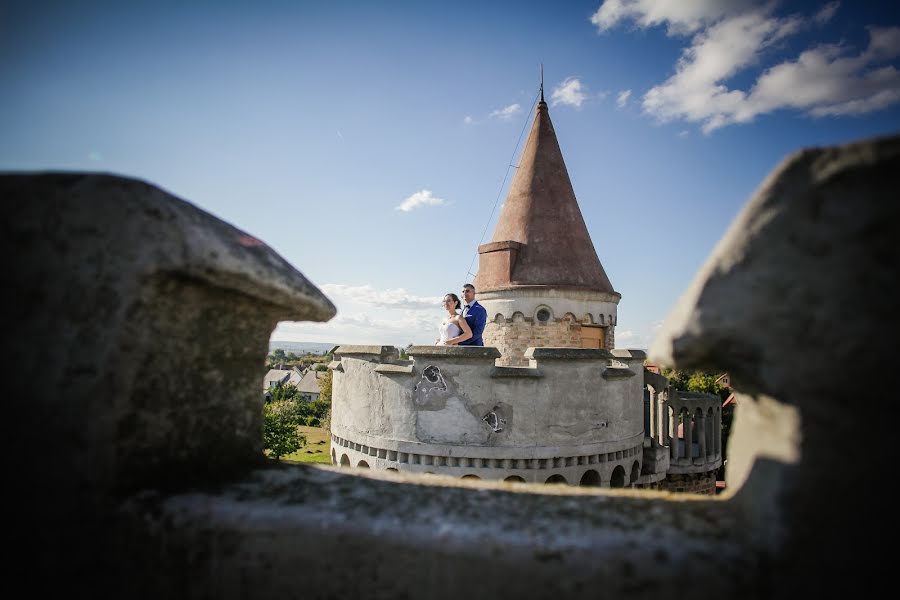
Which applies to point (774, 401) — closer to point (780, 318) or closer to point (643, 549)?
point (780, 318)

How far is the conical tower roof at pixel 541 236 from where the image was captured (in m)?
12.4

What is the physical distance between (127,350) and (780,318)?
166 centimetres

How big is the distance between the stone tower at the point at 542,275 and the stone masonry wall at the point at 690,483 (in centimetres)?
391

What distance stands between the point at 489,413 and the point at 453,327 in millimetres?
1263

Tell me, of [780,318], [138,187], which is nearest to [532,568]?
[780,318]

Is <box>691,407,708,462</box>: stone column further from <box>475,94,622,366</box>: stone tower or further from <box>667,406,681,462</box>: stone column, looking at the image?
<box>475,94,622,366</box>: stone tower

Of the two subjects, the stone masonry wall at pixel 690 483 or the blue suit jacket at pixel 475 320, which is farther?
the stone masonry wall at pixel 690 483

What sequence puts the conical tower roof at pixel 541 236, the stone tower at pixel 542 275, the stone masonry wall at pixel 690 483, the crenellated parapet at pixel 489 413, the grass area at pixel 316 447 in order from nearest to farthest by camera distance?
the crenellated parapet at pixel 489 413
the stone masonry wall at pixel 690 483
the stone tower at pixel 542 275
the conical tower roof at pixel 541 236
the grass area at pixel 316 447

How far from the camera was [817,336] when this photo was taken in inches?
41.8

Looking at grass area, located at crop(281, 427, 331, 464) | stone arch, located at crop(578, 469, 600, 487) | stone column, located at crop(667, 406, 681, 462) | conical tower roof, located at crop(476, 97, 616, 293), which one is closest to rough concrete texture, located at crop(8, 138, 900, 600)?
stone arch, located at crop(578, 469, 600, 487)

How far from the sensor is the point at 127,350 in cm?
130

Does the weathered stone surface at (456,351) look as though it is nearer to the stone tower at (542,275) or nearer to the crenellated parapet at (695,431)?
the crenellated parapet at (695,431)

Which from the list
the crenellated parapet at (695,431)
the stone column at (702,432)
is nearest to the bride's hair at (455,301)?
the crenellated parapet at (695,431)

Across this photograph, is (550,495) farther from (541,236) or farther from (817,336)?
(541,236)
